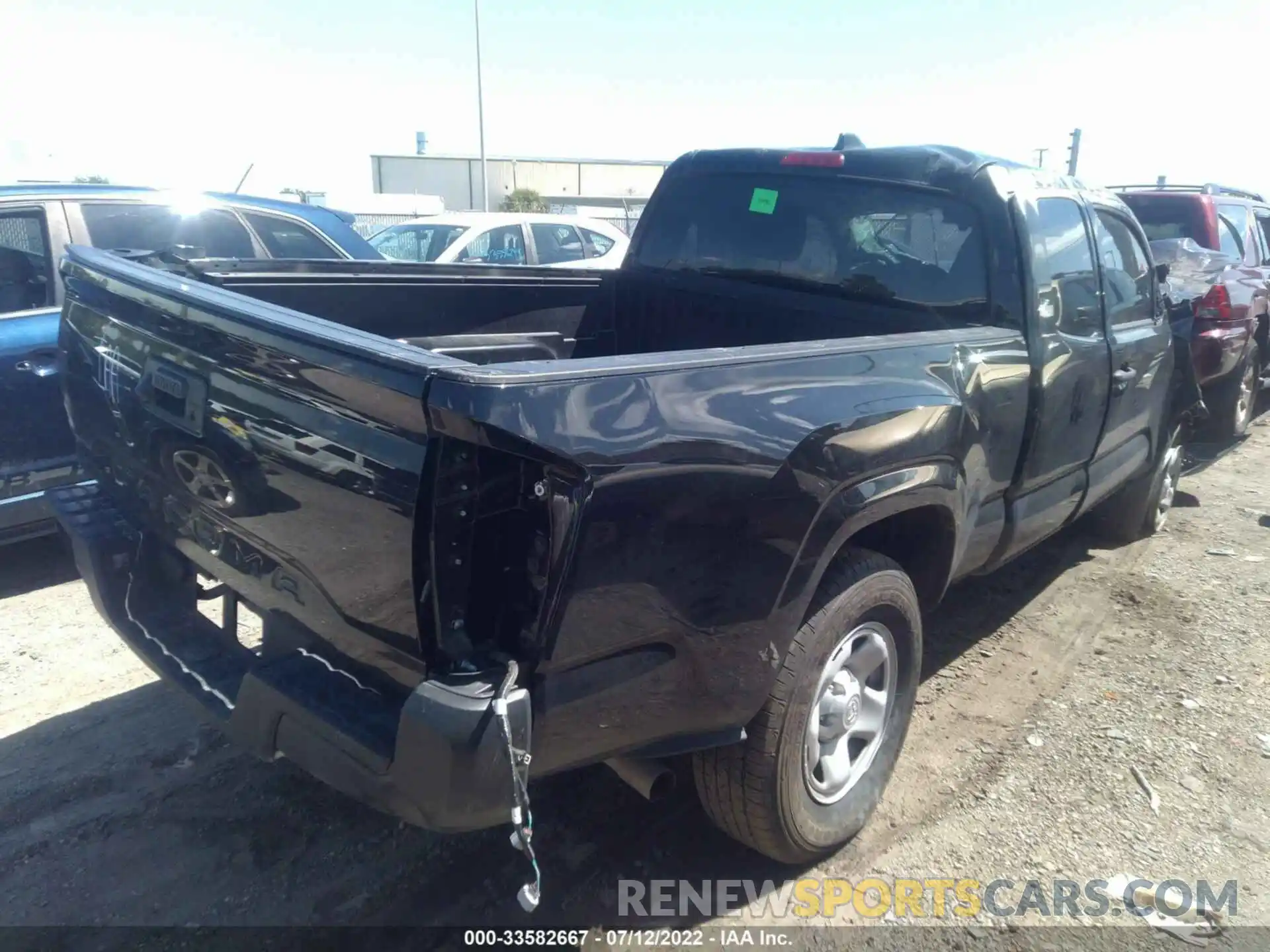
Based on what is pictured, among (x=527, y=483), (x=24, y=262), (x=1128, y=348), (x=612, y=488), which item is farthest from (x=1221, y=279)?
(x=24, y=262)

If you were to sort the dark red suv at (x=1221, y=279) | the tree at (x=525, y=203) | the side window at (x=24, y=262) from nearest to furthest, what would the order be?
the side window at (x=24, y=262) < the dark red suv at (x=1221, y=279) < the tree at (x=525, y=203)

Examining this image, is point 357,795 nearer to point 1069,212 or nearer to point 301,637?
point 301,637

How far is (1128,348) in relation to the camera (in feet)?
13.5

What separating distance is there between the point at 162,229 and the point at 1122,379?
4877 millimetres

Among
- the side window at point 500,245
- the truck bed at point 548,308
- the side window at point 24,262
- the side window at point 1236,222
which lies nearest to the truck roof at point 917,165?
the truck bed at point 548,308

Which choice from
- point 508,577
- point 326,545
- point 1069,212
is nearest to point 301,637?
point 326,545

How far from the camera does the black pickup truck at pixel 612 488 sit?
1.87m

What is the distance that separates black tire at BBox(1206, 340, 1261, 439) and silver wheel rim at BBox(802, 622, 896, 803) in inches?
235

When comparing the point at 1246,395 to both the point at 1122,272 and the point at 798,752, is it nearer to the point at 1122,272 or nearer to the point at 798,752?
the point at 1122,272

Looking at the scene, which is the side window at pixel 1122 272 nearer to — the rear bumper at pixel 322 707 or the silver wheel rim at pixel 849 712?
the silver wheel rim at pixel 849 712

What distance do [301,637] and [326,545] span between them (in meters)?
0.34

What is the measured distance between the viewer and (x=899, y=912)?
8.87 feet

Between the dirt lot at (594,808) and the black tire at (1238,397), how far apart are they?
3958 millimetres

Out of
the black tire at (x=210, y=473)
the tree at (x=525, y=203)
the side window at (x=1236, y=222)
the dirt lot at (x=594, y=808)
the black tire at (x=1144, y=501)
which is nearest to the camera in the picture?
the black tire at (x=210, y=473)
